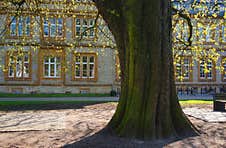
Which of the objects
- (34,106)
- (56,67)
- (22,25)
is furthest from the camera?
(56,67)

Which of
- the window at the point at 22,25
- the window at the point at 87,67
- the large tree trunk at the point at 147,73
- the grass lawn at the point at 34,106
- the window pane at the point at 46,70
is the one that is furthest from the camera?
the window at the point at 87,67

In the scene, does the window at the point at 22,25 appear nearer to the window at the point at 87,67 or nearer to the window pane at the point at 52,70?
the window pane at the point at 52,70

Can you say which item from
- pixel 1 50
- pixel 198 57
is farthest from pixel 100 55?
pixel 198 57

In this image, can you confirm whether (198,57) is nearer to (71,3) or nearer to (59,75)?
(71,3)

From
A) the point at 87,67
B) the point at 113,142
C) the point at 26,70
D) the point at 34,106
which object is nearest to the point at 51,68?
the point at 26,70

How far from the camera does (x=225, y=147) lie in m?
5.16

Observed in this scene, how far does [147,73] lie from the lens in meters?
5.90

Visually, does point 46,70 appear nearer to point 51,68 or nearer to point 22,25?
point 51,68

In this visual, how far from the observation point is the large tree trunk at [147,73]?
5887mm

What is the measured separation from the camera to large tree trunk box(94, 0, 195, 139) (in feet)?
19.3

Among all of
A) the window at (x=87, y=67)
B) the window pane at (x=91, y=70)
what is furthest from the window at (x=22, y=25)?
the window pane at (x=91, y=70)

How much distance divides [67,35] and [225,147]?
23766 mm

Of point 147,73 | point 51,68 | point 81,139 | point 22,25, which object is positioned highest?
point 22,25

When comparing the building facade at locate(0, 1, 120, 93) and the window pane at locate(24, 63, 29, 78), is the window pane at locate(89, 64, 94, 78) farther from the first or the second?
the window pane at locate(24, 63, 29, 78)
